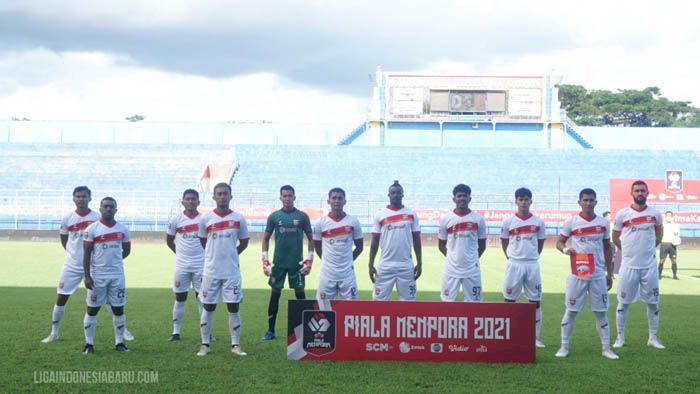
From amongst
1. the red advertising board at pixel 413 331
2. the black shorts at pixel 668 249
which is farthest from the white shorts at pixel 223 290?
the black shorts at pixel 668 249

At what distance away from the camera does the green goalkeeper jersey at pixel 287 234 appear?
423 inches

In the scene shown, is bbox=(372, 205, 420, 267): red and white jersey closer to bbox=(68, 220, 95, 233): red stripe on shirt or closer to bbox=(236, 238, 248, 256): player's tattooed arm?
bbox=(236, 238, 248, 256): player's tattooed arm

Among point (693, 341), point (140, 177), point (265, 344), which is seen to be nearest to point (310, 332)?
point (265, 344)

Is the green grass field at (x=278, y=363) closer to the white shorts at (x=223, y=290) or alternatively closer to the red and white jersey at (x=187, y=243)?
the white shorts at (x=223, y=290)

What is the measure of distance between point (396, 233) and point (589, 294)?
2641mm

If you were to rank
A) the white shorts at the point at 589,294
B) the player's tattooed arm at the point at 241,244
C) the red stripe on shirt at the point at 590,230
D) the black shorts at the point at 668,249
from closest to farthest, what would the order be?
the white shorts at the point at 589,294 < the red stripe on shirt at the point at 590,230 < the player's tattooed arm at the point at 241,244 < the black shorts at the point at 668,249

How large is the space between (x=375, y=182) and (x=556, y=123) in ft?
52.5

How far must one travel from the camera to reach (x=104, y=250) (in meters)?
9.80

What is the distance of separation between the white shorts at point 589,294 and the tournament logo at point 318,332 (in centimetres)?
302

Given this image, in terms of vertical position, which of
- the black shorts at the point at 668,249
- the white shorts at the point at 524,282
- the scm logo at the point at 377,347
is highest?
the white shorts at the point at 524,282

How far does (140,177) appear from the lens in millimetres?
48688

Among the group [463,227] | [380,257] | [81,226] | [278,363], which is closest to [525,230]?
[463,227]

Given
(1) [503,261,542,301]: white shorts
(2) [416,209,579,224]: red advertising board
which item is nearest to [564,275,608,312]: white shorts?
(1) [503,261,542,301]: white shorts

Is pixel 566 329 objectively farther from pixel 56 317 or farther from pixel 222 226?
pixel 56 317
